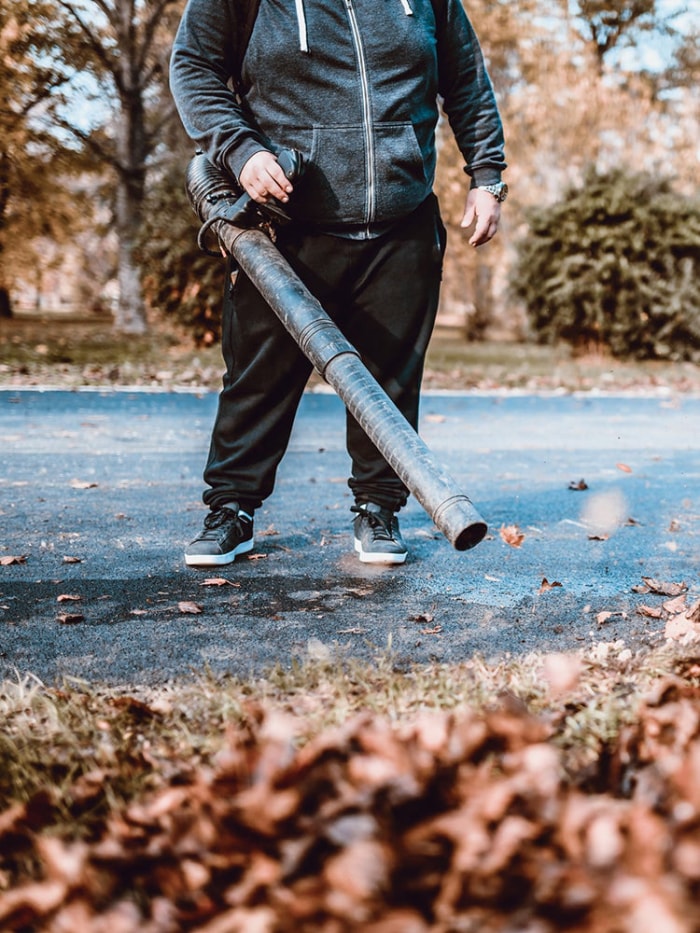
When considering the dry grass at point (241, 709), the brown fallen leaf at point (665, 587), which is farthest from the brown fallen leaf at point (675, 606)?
the dry grass at point (241, 709)

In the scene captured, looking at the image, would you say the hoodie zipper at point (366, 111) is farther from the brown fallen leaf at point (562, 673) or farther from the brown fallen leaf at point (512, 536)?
the brown fallen leaf at point (562, 673)

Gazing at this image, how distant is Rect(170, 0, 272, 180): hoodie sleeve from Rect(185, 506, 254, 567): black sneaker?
1.15 metres

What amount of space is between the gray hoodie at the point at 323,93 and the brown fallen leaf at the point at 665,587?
147 centimetres

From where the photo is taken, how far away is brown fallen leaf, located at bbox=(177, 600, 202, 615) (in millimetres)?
2852

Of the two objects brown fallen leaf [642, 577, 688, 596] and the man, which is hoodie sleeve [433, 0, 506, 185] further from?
brown fallen leaf [642, 577, 688, 596]

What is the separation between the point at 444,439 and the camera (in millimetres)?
6793

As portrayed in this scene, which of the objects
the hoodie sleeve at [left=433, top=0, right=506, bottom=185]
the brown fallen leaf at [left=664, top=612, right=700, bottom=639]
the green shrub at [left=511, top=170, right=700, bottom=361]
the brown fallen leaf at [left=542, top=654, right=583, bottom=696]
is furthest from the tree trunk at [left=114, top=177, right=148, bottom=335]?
the brown fallen leaf at [left=542, top=654, right=583, bottom=696]

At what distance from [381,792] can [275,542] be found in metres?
2.46

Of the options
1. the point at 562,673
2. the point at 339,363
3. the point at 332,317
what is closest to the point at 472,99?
the point at 332,317

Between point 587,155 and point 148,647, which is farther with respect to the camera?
point 587,155

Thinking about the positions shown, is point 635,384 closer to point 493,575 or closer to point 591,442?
point 591,442

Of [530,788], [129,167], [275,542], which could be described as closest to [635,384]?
[275,542]

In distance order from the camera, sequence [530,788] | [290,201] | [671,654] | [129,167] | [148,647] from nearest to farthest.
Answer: [530,788], [671,654], [148,647], [290,201], [129,167]

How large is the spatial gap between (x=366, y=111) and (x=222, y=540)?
4.92 ft
